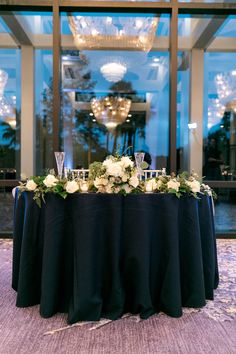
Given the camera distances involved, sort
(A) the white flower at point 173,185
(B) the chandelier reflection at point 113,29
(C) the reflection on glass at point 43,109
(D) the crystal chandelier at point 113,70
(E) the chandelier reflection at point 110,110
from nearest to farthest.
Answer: (A) the white flower at point 173,185 < (B) the chandelier reflection at point 113,29 < (C) the reflection on glass at point 43,109 < (D) the crystal chandelier at point 113,70 < (E) the chandelier reflection at point 110,110

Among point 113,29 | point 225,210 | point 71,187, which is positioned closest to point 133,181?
point 71,187

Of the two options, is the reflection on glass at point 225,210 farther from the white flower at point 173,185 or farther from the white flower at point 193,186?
the white flower at point 173,185

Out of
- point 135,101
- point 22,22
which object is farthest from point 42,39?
point 135,101

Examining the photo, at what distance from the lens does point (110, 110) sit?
20.6 feet

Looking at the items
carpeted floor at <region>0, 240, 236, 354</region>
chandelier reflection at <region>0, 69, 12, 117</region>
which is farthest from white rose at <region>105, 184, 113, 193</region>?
chandelier reflection at <region>0, 69, 12, 117</region>

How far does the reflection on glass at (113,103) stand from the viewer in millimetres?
5449

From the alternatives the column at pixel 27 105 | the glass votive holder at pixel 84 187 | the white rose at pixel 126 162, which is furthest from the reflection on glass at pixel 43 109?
the white rose at pixel 126 162

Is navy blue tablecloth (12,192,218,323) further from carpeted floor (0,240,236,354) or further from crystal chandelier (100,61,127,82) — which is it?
crystal chandelier (100,61,127,82)

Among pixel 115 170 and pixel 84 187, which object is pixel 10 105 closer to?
pixel 84 187

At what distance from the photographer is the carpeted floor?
176cm

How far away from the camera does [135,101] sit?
642cm

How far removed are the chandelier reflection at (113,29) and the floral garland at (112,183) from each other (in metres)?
2.87

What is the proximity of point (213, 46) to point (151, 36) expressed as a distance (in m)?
1.33

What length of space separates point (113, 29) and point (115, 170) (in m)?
3.18
